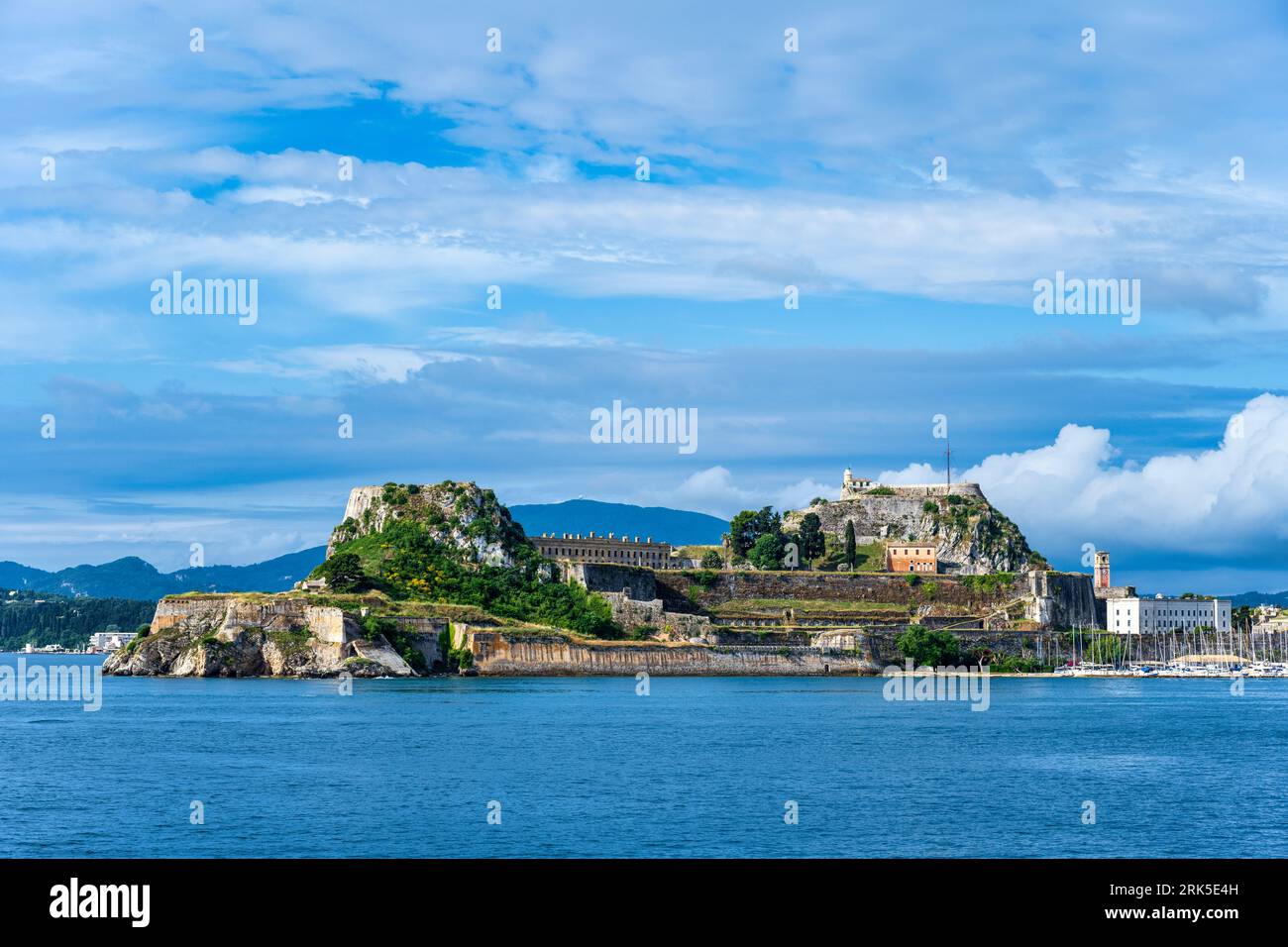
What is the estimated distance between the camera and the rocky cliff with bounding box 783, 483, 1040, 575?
125 m

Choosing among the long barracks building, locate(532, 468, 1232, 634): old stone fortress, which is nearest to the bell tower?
locate(532, 468, 1232, 634): old stone fortress

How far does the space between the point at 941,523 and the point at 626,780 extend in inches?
3704

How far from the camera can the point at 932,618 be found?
111m

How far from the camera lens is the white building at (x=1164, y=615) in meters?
131

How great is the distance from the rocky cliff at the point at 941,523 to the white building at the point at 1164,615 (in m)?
11.3

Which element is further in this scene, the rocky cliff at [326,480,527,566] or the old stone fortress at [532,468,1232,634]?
the old stone fortress at [532,468,1232,634]

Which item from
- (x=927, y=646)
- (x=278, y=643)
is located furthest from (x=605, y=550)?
(x=278, y=643)

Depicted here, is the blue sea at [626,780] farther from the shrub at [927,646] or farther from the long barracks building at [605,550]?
the long barracks building at [605,550]

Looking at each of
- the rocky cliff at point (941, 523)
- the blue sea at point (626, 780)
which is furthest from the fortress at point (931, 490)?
the blue sea at point (626, 780)

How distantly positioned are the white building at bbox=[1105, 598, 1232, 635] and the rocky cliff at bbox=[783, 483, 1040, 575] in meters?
11.3

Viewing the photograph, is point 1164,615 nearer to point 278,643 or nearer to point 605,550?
point 605,550

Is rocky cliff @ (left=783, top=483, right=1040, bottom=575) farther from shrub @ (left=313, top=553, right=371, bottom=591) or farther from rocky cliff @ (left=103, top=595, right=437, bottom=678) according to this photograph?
rocky cliff @ (left=103, top=595, right=437, bottom=678)
